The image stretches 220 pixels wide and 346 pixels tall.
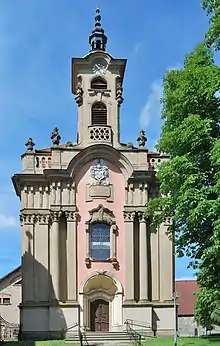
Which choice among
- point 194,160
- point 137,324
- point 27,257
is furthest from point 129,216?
point 194,160

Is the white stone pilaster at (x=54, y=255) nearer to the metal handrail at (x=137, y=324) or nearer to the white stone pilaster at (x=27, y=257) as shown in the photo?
the white stone pilaster at (x=27, y=257)

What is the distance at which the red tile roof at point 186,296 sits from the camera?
5948cm

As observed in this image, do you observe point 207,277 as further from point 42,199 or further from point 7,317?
point 7,317

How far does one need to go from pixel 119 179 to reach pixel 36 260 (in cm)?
667

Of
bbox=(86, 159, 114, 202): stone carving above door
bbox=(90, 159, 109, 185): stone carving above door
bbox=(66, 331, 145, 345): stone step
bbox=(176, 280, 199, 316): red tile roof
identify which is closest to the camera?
bbox=(66, 331, 145, 345): stone step

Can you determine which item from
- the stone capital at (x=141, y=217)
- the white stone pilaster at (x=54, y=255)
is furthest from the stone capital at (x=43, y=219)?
the stone capital at (x=141, y=217)

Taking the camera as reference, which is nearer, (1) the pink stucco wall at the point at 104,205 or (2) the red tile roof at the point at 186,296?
(1) the pink stucco wall at the point at 104,205

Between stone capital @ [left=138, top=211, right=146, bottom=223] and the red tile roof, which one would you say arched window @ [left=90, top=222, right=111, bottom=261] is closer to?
stone capital @ [left=138, top=211, right=146, bottom=223]

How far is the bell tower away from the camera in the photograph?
4059 cm

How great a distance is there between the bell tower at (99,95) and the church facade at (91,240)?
125mm

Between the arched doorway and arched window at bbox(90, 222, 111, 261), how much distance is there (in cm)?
101

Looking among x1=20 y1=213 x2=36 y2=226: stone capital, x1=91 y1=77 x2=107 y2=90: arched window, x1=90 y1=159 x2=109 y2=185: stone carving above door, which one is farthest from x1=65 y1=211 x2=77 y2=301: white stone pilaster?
x1=91 y1=77 x2=107 y2=90: arched window

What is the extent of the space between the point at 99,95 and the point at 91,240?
345 inches

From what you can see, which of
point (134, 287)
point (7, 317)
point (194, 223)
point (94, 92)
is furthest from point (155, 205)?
point (7, 317)
